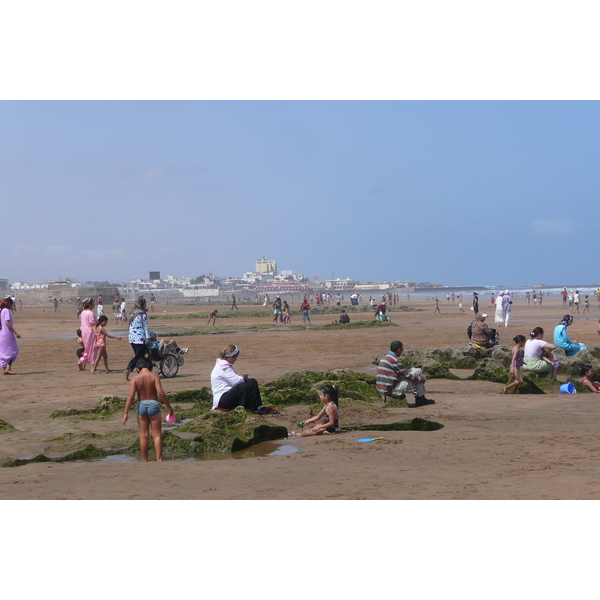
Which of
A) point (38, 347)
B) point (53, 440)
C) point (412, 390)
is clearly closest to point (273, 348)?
point (38, 347)

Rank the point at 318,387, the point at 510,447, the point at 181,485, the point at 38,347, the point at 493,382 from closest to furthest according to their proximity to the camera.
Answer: the point at 181,485 < the point at 510,447 < the point at 318,387 < the point at 493,382 < the point at 38,347

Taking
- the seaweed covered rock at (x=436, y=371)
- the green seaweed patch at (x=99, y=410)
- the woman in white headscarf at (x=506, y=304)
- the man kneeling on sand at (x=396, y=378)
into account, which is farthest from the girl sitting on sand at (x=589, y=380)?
the woman in white headscarf at (x=506, y=304)

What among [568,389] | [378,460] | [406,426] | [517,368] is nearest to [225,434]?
[378,460]

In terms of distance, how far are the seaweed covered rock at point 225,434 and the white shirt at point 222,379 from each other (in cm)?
83

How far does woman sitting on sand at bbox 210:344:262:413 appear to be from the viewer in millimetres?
10316

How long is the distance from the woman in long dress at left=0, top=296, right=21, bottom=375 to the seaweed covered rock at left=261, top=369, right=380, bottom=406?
6900 mm

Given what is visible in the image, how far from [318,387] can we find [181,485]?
232 inches

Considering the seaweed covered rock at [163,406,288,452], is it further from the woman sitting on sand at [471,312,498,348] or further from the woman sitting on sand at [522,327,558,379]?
the woman sitting on sand at [471,312,498,348]

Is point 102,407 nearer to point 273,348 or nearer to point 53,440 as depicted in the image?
point 53,440

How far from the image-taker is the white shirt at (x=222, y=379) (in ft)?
34.0

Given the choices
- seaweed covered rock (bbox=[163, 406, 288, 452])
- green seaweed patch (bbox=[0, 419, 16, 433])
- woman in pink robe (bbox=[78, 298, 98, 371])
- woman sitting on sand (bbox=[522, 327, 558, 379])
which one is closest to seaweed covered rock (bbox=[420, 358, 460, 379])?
woman sitting on sand (bbox=[522, 327, 558, 379])

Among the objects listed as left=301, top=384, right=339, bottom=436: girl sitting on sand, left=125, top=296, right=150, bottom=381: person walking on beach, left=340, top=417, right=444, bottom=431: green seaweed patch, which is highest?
left=125, top=296, right=150, bottom=381: person walking on beach

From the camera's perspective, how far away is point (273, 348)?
2345 centimetres

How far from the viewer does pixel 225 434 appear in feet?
29.1
